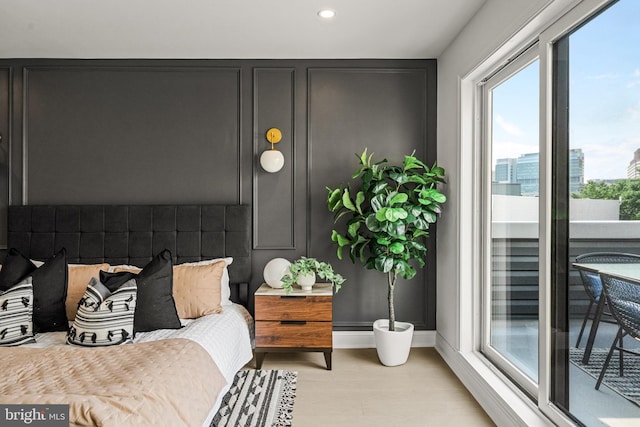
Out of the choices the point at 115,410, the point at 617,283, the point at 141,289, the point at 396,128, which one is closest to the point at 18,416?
the point at 115,410

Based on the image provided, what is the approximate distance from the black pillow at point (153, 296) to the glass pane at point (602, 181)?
91.9 inches

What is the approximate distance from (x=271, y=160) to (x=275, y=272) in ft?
3.03

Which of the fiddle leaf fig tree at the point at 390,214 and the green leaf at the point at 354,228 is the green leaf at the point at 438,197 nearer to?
Result: the fiddle leaf fig tree at the point at 390,214

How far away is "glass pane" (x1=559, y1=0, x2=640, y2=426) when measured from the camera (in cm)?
180

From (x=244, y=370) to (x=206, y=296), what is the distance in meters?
0.67

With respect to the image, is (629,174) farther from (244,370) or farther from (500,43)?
(244,370)

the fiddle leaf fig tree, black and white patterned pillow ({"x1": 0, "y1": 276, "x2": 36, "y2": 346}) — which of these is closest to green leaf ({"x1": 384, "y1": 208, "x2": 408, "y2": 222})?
the fiddle leaf fig tree

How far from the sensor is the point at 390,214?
11.3 ft

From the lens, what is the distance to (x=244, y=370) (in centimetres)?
356

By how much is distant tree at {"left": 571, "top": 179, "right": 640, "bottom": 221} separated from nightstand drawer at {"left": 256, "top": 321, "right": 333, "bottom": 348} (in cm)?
212

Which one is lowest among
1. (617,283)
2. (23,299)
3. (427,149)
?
(23,299)

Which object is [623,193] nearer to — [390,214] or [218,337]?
[390,214]

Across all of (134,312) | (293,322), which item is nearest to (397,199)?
(293,322)

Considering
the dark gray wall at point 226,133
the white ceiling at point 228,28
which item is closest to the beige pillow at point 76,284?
the dark gray wall at point 226,133
